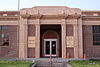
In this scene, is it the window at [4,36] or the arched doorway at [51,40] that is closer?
the window at [4,36]

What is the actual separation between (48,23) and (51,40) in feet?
12.9

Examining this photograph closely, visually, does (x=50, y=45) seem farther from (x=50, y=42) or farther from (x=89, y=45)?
(x=89, y=45)

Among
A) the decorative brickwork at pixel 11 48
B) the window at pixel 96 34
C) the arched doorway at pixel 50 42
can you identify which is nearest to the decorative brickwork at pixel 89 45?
the window at pixel 96 34

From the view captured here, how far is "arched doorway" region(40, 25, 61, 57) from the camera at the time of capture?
27328 mm

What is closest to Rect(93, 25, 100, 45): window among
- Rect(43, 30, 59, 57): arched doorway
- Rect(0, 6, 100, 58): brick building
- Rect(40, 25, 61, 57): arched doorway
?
Rect(0, 6, 100, 58): brick building

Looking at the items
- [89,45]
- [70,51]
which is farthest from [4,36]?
[89,45]

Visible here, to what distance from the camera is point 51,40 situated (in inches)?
1089

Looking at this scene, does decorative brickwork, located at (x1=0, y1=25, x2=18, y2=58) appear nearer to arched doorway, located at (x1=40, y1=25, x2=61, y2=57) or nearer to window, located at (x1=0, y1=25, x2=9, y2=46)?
window, located at (x1=0, y1=25, x2=9, y2=46)

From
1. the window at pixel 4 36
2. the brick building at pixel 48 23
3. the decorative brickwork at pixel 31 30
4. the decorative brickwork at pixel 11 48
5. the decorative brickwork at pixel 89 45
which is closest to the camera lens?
the brick building at pixel 48 23

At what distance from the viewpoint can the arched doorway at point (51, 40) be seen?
89.7ft

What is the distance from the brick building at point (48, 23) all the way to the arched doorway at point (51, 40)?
2.75 metres

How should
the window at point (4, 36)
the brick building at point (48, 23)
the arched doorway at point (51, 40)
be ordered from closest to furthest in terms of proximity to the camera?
the brick building at point (48, 23) → the window at point (4, 36) → the arched doorway at point (51, 40)

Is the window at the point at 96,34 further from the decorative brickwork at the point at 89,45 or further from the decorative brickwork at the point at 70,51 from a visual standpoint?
the decorative brickwork at the point at 70,51

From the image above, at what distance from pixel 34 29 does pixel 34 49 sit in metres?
2.74
